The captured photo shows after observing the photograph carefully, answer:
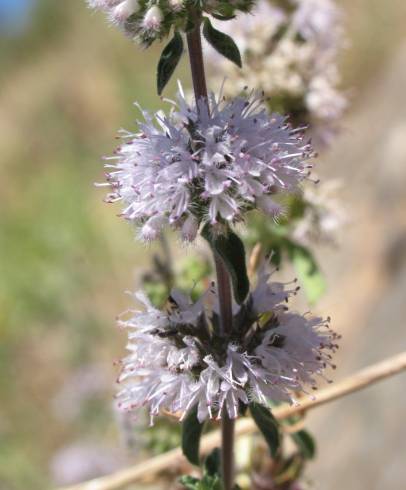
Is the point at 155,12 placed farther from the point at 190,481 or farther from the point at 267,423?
the point at 190,481

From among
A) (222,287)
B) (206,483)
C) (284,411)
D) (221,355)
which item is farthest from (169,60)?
(284,411)

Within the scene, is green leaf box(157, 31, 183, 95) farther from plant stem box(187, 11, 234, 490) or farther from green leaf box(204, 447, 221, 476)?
green leaf box(204, 447, 221, 476)

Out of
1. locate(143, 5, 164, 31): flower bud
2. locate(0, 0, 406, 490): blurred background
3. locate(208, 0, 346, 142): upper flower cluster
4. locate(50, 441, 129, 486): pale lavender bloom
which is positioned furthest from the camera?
locate(50, 441, 129, 486): pale lavender bloom

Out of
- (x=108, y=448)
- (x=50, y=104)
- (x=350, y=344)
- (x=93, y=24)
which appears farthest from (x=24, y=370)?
(x=93, y=24)

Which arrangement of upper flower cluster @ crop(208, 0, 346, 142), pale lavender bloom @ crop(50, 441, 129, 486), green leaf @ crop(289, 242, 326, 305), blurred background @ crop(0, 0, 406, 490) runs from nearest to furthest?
1. green leaf @ crop(289, 242, 326, 305)
2. upper flower cluster @ crop(208, 0, 346, 142)
3. blurred background @ crop(0, 0, 406, 490)
4. pale lavender bloom @ crop(50, 441, 129, 486)

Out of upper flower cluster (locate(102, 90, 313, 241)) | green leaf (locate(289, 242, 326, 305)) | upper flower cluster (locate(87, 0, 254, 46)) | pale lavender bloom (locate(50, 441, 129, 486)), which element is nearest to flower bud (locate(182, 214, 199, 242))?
upper flower cluster (locate(102, 90, 313, 241))

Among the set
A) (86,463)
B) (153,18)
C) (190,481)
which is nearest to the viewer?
(153,18)

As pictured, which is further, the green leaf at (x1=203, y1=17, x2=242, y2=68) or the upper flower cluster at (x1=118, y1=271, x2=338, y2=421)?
the upper flower cluster at (x1=118, y1=271, x2=338, y2=421)

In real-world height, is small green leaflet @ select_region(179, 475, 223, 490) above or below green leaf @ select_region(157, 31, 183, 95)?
below
